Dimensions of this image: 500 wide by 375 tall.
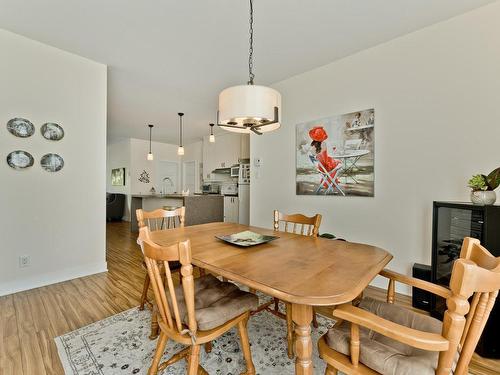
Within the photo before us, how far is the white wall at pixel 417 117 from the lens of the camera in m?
1.98

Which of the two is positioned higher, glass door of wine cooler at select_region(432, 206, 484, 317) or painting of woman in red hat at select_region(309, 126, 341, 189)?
painting of woman in red hat at select_region(309, 126, 341, 189)

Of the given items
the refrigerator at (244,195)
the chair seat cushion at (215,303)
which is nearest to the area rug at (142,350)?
the chair seat cushion at (215,303)

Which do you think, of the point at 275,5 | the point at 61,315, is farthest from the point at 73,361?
the point at 275,5

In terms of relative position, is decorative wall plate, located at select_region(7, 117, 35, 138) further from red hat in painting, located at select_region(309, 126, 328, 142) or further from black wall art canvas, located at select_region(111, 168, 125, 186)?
black wall art canvas, located at select_region(111, 168, 125, 186)

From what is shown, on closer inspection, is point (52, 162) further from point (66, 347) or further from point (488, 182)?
point (488, 182)

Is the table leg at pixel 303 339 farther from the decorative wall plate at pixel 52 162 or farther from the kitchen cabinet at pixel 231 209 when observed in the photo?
the kitchen cabinet at pixel 231 209

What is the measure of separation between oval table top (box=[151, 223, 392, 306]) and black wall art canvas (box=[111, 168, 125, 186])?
6.41m

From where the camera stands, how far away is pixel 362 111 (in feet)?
8.64

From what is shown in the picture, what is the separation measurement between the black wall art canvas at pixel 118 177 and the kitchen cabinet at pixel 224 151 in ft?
8.35

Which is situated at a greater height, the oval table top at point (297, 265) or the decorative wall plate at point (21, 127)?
the decorative wall plate at point (21, 127)

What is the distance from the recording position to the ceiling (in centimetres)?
200

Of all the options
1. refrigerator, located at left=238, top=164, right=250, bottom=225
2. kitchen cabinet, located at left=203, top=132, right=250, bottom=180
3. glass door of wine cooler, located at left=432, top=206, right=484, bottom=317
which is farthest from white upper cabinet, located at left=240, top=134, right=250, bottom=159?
glass door of wine cooler, located at left=432, top=206, right=484, bottom=317

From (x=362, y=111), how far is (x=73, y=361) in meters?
3.22

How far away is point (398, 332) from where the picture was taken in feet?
2.52
